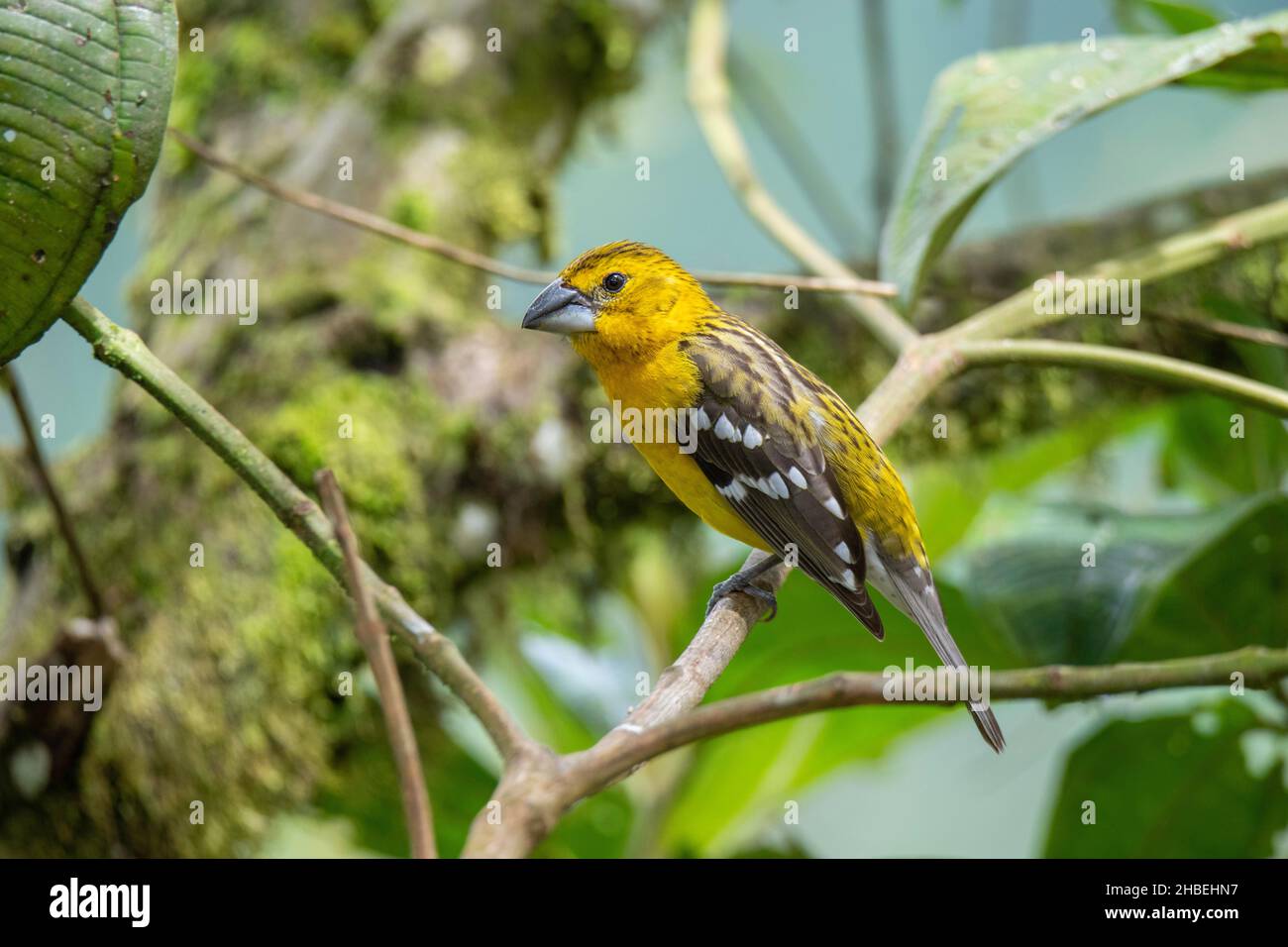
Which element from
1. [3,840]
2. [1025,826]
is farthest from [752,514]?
[1025,826]

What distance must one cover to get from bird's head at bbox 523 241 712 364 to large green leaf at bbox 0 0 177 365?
1.12 metres

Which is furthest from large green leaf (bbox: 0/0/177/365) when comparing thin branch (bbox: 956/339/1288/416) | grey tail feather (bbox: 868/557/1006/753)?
grey tail feather (bbox: 868/557/1006/753)

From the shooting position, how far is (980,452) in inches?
151

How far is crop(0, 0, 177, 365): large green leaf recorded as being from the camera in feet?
4.44

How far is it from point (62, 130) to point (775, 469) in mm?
1414

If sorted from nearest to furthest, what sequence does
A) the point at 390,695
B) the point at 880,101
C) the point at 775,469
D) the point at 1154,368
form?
the point at 390,695 < the point at 1154,368 < the point at 775,469 < the point at 880,101

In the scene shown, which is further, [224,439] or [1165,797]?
[1165,797]

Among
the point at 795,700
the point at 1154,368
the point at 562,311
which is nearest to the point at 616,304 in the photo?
the point at 562,311

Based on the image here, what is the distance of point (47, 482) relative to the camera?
2.48m

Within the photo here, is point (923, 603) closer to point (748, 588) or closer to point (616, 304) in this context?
point (748, 588)

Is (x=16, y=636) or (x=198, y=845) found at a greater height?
(x=16, y=636)

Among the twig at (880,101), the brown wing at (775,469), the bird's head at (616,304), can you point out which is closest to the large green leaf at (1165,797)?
the brown wing at (775,469)

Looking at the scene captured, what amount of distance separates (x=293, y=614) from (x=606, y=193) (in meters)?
3.15
